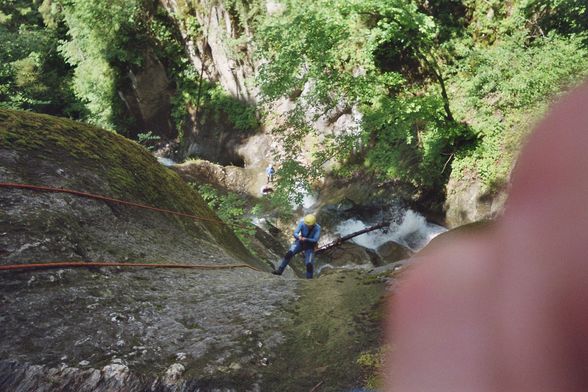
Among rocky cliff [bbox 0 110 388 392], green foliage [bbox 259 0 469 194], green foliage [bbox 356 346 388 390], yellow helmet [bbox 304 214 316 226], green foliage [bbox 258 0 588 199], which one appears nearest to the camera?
green foliage [bbox 356 346 388 390]

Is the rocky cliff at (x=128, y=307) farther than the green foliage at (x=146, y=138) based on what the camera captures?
No

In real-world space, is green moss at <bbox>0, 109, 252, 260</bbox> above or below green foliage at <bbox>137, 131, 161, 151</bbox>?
below

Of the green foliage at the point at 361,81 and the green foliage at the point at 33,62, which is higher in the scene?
the green foliage at the point at 33,62

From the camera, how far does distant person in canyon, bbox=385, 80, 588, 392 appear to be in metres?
0.51

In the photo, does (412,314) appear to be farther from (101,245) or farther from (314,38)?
(314,38)

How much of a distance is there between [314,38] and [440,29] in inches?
272

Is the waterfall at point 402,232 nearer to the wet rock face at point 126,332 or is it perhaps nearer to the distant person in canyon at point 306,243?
the distant person in canyon at point 306,243

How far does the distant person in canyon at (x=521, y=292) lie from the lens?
1.67 feet

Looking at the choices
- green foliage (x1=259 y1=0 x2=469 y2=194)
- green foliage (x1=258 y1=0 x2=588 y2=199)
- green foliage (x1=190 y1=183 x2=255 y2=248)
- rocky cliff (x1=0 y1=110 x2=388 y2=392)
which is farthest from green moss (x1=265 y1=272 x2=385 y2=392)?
green foliage (x1=259 y1=0 x2=469 y2=194)

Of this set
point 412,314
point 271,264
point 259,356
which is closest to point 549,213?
point 412,314

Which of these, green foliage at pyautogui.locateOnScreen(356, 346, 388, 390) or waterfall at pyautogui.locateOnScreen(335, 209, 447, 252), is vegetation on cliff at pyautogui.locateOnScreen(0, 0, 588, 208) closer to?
waterfall at pyautogui.locateOnScreen(335, 209, 447, 252)

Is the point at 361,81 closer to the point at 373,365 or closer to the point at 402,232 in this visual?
the point at 402,232

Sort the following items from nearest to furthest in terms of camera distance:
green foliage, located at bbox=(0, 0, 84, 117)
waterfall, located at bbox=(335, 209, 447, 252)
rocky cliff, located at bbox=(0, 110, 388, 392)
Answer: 1. rocky cliff, located at bbox=(0, 110, 388, 392)
2. waterfall, located at bbox=(335, 209, 447, 252)
3. green foliage, located at bbox=(0, 0, 84, 117)

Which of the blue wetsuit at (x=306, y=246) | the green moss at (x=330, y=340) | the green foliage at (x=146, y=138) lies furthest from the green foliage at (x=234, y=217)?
the green moss at (x=330, y=340)
